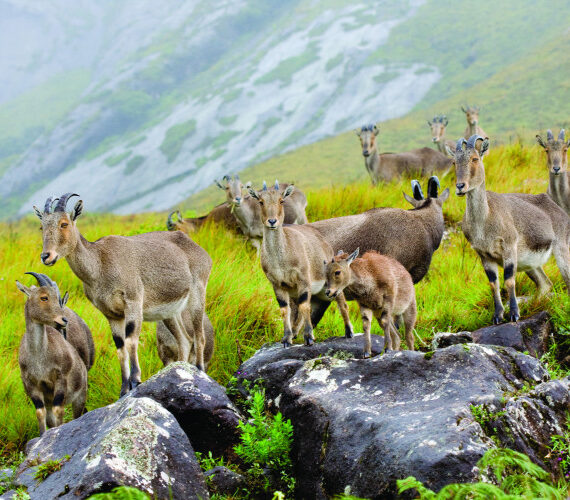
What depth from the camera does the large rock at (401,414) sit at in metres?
4.88

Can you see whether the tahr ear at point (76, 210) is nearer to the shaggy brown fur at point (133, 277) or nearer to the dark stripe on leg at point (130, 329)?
the shaggy brown fur at point (133, 277)

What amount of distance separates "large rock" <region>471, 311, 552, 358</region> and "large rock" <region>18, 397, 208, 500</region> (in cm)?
417

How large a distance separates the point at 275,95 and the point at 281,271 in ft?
313

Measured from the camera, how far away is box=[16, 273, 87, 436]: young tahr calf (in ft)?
27.0

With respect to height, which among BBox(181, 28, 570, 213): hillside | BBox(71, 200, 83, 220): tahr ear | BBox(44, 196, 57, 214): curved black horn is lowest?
BBox(181, 28, 570, 213): hillside

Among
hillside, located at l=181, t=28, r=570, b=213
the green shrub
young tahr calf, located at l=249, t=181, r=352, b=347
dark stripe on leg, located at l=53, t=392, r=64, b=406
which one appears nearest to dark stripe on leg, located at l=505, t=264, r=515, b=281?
young tahr calf, located at l=249, t=181, r=352, b=347

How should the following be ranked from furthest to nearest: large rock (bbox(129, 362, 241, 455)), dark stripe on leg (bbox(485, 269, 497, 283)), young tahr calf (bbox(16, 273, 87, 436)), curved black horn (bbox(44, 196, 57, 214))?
dark stripe on leg (bbox(485, 269, 497, 283)), young tahr calf (bbox(16, 273, 87, 436)), curved black horn (bbox(44, 196, 57, 214)), large rock (bbox(129, 362, 241, 455))

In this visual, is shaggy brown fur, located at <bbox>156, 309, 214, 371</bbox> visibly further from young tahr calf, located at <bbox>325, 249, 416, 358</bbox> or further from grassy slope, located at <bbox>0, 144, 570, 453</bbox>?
young tahr calf, located at <bbox>325, 249, 416, 358</bbox>

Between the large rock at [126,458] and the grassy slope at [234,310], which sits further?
the grassy slope at [234,310]

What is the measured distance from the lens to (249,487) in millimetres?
5805

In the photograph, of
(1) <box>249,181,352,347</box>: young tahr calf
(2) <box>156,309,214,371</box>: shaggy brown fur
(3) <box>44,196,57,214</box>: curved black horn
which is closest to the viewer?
(3) <box>44,196,57,214</box>: curved black horn

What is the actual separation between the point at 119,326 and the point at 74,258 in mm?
907

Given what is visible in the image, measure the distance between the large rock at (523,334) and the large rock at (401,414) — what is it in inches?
68.1

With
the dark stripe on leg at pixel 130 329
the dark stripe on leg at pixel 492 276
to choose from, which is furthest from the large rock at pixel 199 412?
the dark stripe on leg at pixel 492 276
